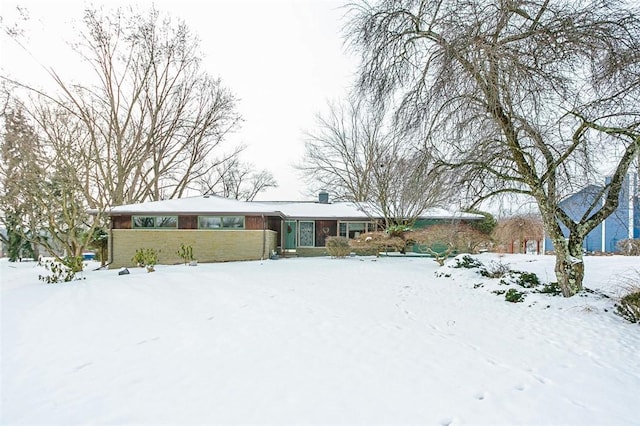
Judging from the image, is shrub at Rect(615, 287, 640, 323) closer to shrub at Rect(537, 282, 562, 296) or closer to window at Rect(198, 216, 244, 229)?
shrub at Rect(537, 282, 562, 296)

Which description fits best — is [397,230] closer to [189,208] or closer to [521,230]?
[521,230]

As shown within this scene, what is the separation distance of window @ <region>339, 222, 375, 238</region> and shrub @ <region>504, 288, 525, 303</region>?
1190 cm

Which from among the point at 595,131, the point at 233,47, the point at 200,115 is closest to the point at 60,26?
the point at 200,115

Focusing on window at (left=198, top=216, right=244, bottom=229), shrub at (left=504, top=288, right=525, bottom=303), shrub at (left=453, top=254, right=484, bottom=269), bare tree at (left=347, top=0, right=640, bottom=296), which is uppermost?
bare tree at (left=347, top=0, right=640, bottom=296)

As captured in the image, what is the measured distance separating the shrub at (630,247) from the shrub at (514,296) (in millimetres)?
9029

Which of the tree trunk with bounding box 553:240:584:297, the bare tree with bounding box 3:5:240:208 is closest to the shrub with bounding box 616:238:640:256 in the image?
the tree trunk with bounding box 553:240:584:297

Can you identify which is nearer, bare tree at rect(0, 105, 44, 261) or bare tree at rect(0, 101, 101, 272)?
bare tree at rect(0, 101, 101, 272)

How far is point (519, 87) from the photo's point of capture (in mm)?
5363

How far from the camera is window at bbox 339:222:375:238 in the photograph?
19.6 meters

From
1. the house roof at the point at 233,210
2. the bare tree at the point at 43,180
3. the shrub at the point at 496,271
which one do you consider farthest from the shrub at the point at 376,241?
the bare tree at the point at 43,180

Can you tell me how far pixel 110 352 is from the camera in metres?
4.41

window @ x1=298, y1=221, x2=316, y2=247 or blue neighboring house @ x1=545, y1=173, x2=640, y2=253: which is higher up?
blue neighboring house @ x1=545, y1=173, x2=640, y2=253

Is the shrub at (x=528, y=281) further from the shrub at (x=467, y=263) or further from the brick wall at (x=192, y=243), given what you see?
the brick wall at (x=192, y=243)

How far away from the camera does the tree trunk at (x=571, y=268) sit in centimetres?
720
